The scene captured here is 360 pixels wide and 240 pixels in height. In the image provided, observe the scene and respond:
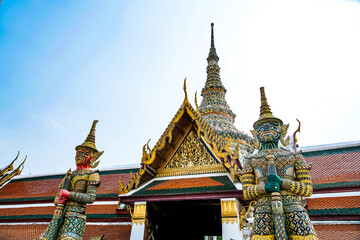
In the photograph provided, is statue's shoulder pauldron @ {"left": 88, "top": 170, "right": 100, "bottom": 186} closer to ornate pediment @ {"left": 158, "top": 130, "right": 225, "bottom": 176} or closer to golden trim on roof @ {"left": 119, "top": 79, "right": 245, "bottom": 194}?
golden trim on roof @ {"left": 119, "top": 79, "right": 245, "bottom": 194}

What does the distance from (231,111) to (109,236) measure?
7875 mm

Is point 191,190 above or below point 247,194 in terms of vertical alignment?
above

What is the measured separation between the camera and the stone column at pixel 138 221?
4.88 m

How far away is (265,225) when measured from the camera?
313 cm

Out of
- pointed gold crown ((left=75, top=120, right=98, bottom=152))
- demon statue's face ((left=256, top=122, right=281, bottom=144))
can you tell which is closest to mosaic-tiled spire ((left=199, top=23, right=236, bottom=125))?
pointed gold crown ((left=75, top=120, right=98, bottom=152))

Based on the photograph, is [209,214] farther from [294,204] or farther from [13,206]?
[13,206]

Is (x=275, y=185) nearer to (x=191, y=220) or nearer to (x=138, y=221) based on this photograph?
(x=138, y=221)

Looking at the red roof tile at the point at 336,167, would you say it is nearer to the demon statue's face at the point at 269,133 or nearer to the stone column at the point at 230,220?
the stone column at the point at 230,220

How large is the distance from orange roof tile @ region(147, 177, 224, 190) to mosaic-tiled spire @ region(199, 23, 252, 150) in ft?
15.8

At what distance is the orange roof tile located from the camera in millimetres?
4914

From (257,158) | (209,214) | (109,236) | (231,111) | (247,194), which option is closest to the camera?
(247,194)

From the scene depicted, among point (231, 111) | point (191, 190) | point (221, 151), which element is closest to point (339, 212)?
point (221, 151)

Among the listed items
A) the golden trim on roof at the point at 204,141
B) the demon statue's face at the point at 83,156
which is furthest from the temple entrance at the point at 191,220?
the demon statue's face at the point at 83,156

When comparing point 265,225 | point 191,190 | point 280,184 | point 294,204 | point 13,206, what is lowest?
point 265,225
